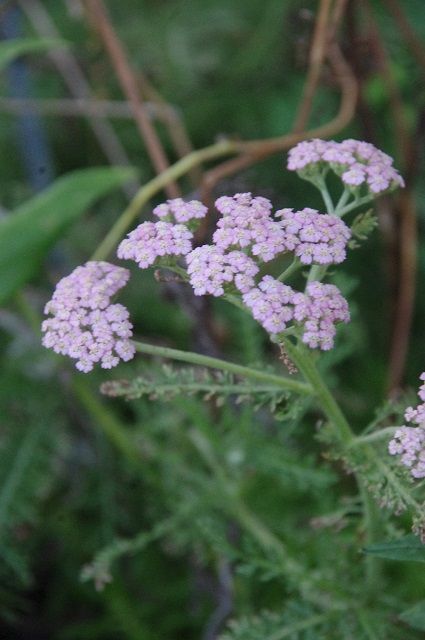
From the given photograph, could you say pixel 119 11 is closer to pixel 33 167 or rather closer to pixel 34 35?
pixel 34 35

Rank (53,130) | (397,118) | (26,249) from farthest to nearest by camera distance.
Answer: (53,130), (397,118), (26,249)

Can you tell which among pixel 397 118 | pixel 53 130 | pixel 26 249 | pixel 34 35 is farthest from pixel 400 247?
pixel 34 35

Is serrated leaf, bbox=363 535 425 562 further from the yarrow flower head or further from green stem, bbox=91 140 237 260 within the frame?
green stem, bbox=91 140 237 260

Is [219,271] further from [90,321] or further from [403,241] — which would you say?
[403,241]

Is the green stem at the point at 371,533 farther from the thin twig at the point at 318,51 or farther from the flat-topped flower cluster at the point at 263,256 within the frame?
the thin twig at the point at 318,51

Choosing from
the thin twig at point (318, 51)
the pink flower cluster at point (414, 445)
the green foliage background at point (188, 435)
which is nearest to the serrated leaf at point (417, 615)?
the green foliage background at point (188, 435)
